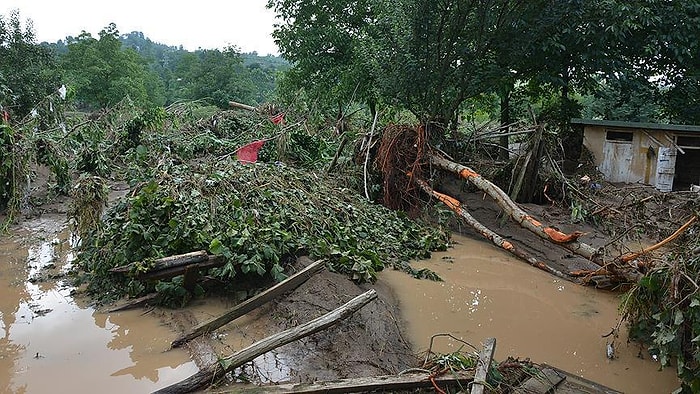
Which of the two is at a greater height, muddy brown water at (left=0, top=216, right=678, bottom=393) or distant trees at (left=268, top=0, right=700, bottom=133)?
distant trees at (left=268, top=0, right=700, bottom=133)

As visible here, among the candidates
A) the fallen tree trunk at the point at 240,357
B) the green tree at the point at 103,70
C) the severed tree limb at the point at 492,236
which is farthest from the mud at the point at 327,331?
the green tree at the point at 103,70

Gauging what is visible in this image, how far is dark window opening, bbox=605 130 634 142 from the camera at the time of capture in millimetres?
13769

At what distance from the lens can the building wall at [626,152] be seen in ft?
43.4

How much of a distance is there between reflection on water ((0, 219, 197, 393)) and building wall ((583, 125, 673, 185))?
12.4 metres

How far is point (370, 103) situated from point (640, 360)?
542 inches

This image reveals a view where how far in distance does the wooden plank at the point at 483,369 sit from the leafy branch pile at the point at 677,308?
4.19ft

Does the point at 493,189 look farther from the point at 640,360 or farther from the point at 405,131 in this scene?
the point at 640,360

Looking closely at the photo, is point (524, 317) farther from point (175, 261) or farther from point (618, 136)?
point (618, 136)

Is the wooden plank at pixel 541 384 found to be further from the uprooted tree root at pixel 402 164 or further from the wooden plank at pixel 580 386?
the uprooted tree root at pixel 402 164

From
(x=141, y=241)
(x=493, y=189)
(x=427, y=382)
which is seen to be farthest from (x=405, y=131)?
(x=427, y=382)

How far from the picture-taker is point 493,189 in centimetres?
830

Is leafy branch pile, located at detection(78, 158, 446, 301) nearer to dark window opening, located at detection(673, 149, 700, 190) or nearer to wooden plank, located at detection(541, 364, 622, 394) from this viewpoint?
wooden plank, located at detection(541, 364, 622, 394)

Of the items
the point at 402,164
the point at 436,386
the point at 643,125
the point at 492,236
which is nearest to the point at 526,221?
the point at 492,236

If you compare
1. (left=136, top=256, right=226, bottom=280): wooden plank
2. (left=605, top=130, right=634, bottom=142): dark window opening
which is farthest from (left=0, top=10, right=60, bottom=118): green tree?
(left=605, top=130, right=634, bottom=142): dark window opening
